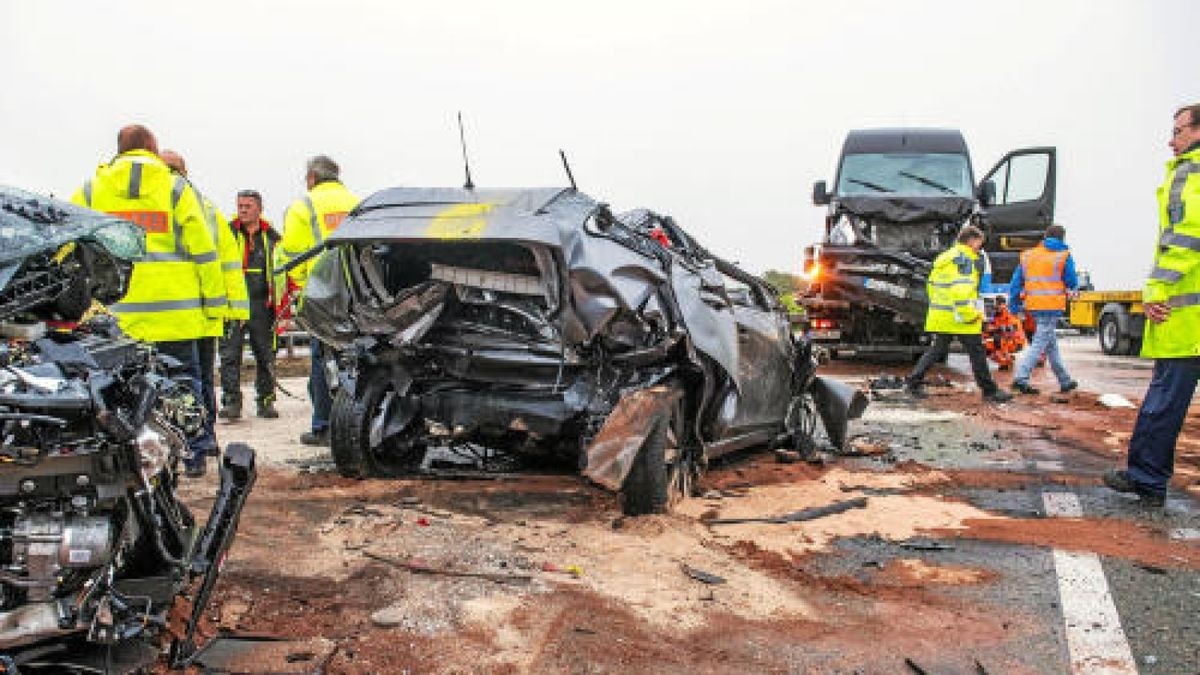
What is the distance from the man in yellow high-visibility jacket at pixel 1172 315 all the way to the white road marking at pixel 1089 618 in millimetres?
1289

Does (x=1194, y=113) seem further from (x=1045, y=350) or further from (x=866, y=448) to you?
(x=1045, y=350)

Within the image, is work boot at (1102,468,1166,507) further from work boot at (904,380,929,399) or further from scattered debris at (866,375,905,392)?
scattered debris at (866,375,905,392)

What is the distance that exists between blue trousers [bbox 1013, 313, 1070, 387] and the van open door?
3804mm

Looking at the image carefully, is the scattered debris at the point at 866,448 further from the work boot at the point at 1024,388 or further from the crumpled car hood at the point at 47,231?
the crumpled car hood at the point at 47,231

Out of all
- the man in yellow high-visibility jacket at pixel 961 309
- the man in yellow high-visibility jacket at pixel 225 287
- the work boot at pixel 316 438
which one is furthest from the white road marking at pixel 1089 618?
the man in yellow high-visibility jacket at pixel 961 309

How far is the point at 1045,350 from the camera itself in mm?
10711

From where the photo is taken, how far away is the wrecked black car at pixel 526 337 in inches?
181

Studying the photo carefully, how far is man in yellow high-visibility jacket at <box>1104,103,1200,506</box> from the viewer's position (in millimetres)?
5172

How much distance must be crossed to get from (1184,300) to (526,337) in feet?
11.4

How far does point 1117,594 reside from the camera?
3898mm

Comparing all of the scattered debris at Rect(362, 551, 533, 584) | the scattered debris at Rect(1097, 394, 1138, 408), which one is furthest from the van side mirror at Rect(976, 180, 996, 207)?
Answer: the scattered debris at Rect(362, 551, 533, 584)

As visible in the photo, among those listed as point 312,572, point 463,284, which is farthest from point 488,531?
point 463,284

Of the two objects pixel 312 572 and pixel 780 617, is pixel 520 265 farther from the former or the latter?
pixel 780 617

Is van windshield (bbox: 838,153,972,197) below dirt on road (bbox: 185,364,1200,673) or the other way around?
the other way around
